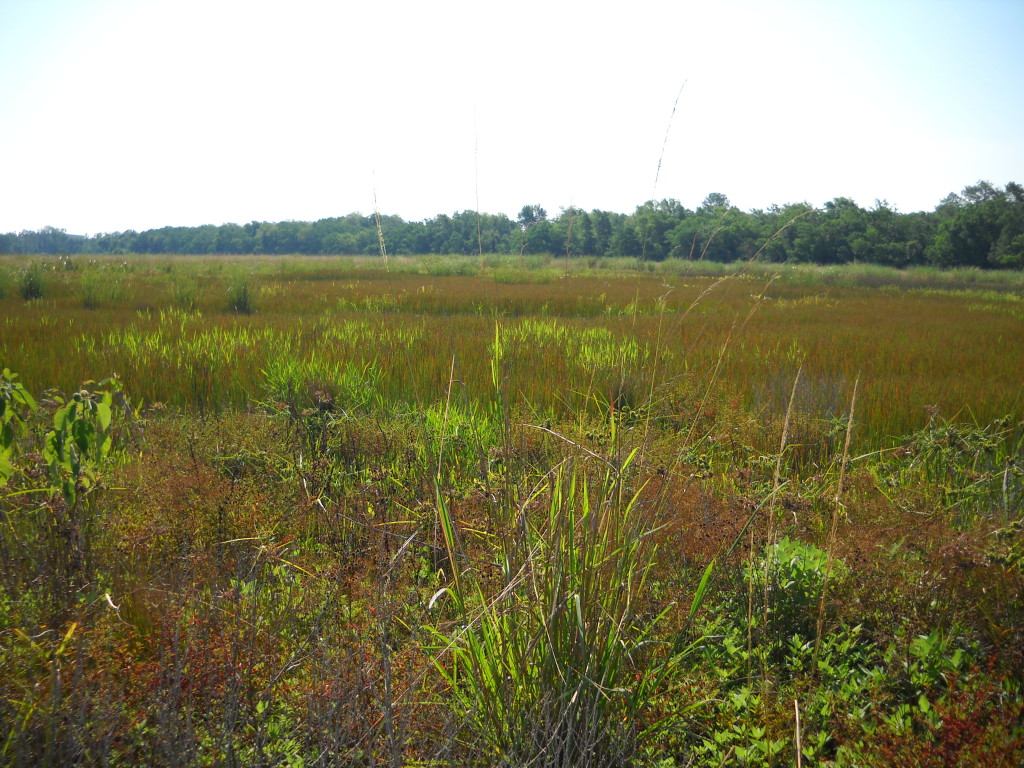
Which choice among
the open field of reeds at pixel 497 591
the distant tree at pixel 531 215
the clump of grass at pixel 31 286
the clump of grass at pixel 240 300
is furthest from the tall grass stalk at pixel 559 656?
the clump of grass at pixel 31 286

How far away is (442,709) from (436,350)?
4646mm

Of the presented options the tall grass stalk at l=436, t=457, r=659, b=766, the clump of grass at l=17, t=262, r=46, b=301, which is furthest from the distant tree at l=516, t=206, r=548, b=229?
the clump of grass at l=17, t=262, r=46, b=301

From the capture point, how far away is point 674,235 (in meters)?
3.97

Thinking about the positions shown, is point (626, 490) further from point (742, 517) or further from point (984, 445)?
point (984, 445)

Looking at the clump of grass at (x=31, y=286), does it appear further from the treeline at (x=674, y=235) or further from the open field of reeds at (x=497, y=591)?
the open field of reeds at (x=497, y=591)

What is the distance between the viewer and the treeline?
244 cm

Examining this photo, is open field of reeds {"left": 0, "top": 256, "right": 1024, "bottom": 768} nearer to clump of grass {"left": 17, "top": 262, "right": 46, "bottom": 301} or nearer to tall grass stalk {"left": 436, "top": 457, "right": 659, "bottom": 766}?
tall grass stalk {"left": 436, "top": 457, "right": 659, "bottom": 766}

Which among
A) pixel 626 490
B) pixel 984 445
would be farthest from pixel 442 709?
pixel 984 445

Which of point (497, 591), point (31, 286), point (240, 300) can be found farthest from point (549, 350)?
point (31, 286)

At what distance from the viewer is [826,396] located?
509 centimetres

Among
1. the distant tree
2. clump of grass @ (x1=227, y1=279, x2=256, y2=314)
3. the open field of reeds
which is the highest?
the distant tree

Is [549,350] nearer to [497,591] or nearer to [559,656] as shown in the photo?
[497,591]

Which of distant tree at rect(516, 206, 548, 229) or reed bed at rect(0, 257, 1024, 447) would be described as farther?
reed bed at rect(0, 257, 1024, 447)

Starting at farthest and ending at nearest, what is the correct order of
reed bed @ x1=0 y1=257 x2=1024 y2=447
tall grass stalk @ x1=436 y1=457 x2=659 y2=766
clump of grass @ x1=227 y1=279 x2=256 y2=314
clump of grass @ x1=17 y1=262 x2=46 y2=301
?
clump of grass @ x1=17 y1=262 x2=46 y2=301 → clump of grass @ x1=227 y1=279 x2=256 y2=314 → reed bed @ x1=0 y1=257 x2=1024 y2=447 → tall grass stalk @ x1=436 y1=457 x2=659 y2=766
